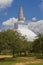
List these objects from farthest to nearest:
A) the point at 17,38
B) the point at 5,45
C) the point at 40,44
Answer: the point at 40,44 < the point at 17,38 < the point at 5,45

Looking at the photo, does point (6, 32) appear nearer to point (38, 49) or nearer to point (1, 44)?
point (1, 44)

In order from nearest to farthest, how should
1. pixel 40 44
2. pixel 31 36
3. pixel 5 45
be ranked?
pixel 5 45 < pixel 40 44 < pixel 31 36

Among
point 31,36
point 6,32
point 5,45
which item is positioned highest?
point 31,36

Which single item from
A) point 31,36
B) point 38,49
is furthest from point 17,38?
point 31,36

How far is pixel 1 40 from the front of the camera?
56562mm

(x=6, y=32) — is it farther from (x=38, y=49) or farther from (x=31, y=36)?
(x=31, y=36)

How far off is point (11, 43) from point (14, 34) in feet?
14.3

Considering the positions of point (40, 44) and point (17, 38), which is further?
point (40, 44)

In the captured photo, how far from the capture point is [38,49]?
226ft

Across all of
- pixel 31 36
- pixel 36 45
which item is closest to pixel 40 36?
pixel 36 45

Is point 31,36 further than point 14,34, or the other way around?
point 31,36

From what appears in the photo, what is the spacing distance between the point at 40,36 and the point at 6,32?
1426 cm

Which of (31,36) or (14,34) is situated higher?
(31,36)

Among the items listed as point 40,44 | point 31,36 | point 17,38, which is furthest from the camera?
point 31,36
